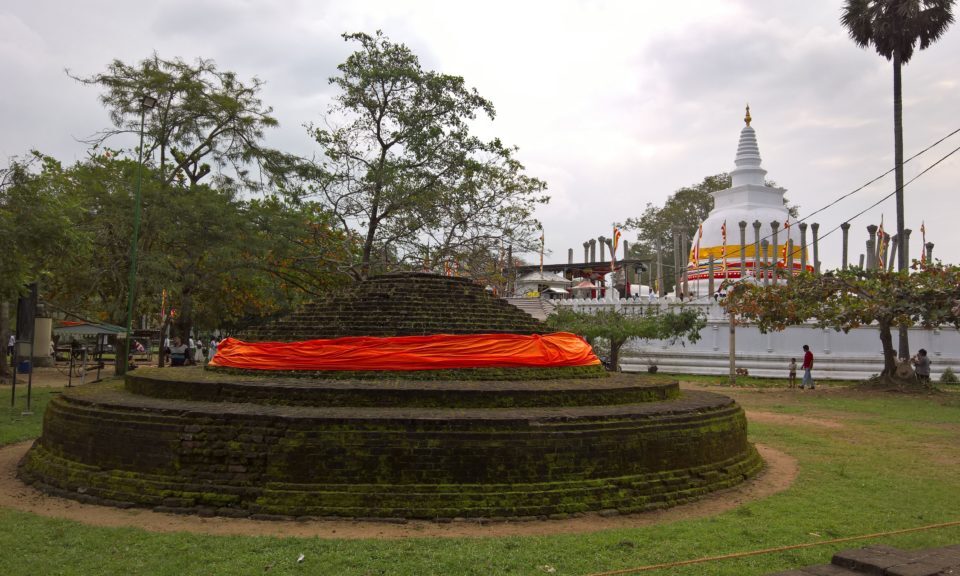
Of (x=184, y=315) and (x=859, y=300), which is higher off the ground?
(x=859, y=300)

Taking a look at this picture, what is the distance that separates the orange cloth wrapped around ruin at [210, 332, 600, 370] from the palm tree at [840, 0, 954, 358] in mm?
16605

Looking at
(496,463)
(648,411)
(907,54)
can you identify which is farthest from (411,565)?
(907,54)

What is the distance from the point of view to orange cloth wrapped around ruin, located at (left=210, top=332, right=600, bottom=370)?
8.94m

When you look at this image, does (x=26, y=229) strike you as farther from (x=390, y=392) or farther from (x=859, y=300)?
(x=859, y=300)

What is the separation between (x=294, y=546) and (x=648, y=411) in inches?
154

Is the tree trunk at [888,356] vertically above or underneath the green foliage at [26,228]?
underneath

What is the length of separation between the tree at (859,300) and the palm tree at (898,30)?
2.99 meters

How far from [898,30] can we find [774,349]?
10498 mm

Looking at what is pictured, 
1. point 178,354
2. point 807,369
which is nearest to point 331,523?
point 178,354

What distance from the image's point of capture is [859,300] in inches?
744

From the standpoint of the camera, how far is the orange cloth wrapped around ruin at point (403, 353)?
8938mm

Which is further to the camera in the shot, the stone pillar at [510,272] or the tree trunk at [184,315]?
the stone pillar at [510,272]

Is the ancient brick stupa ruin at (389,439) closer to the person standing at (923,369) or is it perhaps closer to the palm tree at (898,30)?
the person standing at (923,369)

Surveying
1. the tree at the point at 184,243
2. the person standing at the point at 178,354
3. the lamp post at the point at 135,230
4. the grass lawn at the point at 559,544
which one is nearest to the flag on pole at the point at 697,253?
the tree at the point at 184,243
